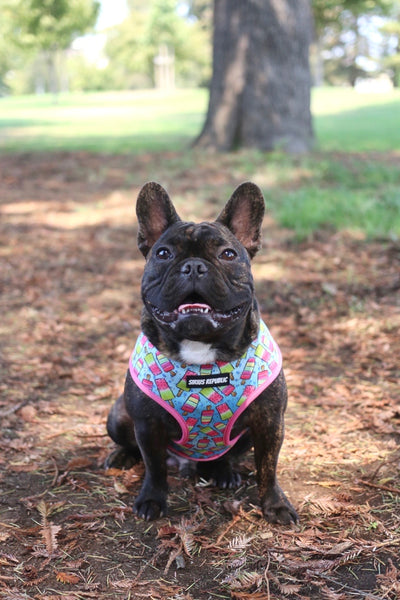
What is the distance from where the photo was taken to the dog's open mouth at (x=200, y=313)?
8.94 ft

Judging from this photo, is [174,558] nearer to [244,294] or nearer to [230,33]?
[244,294]

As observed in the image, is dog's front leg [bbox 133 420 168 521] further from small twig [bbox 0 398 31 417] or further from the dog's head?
small twig [bbox 0 398 31 417]

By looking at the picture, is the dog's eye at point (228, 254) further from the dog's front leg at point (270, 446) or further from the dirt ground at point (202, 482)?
the dirt ground at point (202, 482)

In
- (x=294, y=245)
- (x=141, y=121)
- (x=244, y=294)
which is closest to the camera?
(x=244, y=294)

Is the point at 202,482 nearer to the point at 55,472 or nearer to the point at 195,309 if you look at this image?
the point at 55,472

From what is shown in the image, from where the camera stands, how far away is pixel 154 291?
9.39 feet

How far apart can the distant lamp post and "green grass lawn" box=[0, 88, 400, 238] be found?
30.5 metres

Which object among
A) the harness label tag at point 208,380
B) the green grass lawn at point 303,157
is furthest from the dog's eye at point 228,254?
the green grass lawn at point 303,157

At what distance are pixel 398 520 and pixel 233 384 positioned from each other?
1085 mm

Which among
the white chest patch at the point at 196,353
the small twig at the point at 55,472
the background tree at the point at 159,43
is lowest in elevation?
the small twig at the point at 55,472

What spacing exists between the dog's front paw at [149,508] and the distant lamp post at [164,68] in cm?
6617

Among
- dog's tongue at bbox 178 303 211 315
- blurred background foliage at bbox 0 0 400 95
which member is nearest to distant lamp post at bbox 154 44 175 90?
blurred background foliage at bbox 0 0 400 95

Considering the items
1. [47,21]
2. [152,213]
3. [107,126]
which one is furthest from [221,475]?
[47,21]

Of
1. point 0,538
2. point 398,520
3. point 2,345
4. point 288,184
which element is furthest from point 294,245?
point 0,538
